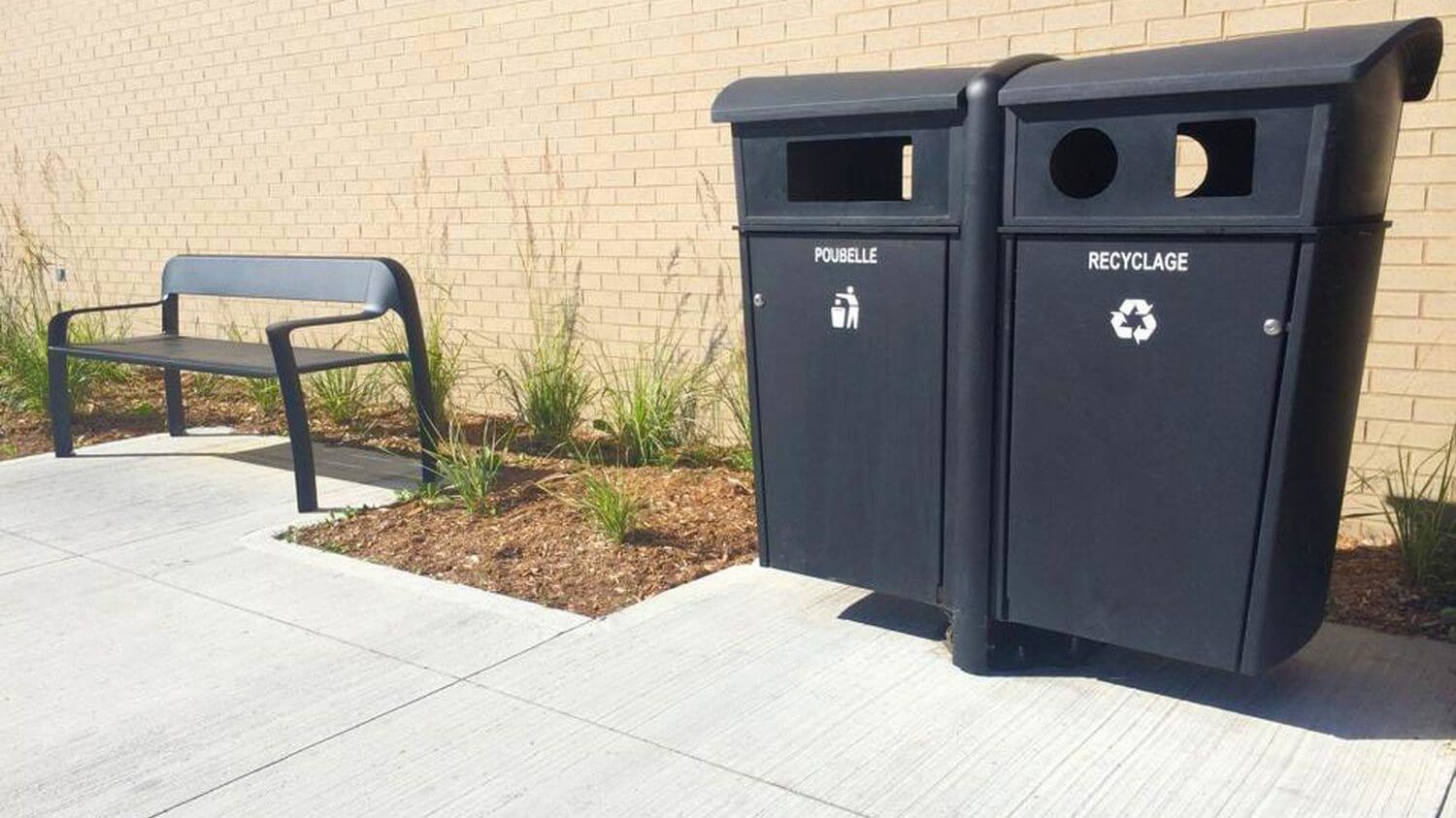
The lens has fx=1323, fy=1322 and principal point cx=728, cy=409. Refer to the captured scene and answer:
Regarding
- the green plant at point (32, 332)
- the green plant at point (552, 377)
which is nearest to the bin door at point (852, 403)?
the green plant at point (552, 377)

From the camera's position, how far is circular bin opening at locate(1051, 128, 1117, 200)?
149 inches

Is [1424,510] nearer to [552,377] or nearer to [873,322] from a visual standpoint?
[873,322]

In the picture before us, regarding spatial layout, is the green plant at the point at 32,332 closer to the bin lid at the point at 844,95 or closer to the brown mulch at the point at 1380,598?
the bin lid at the point at 844,95

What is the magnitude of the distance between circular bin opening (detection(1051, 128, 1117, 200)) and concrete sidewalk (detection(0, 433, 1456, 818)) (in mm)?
1510

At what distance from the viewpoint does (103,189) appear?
11727 mm

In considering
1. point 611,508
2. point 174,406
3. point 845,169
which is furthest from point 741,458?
point 174,406

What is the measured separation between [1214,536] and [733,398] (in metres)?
3.73

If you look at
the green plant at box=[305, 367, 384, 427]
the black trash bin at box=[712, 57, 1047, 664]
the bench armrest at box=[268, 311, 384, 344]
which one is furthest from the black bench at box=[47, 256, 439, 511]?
the black trash bin at box=[712, 57, 1047, 664]

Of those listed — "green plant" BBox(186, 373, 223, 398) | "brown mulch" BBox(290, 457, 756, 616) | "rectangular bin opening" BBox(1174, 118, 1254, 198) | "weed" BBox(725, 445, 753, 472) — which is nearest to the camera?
"rectangular bin opening" BBox(1174, 118, 1254, 198)

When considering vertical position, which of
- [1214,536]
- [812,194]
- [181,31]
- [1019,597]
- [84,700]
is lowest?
[84,700]

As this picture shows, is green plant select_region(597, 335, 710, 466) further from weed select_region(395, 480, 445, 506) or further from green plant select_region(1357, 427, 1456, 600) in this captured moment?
green plant select_region(1357, 427, 1456, 600)

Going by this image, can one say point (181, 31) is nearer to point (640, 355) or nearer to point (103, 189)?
point (103, 189)

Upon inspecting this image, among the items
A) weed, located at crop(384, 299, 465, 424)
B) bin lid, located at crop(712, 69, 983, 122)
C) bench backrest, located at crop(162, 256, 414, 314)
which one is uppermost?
bin lid, located at crop(712, 69, 983, 122)

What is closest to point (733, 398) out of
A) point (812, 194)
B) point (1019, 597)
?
point (812, 194)
